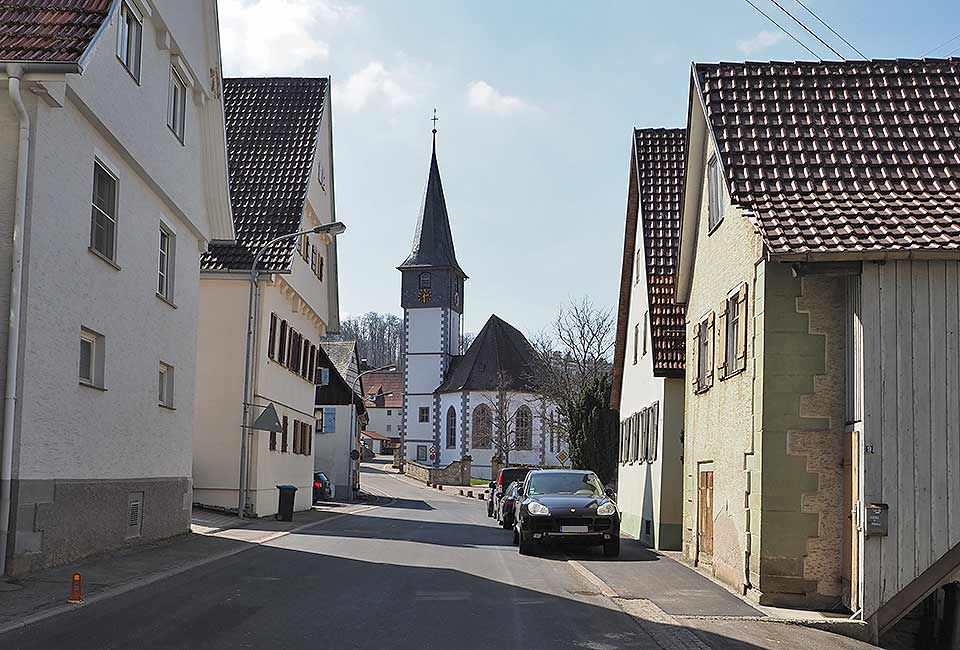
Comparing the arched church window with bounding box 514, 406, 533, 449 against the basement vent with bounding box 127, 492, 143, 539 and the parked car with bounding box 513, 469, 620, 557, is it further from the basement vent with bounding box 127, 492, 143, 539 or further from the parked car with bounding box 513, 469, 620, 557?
the basement vent with bounding box 127, 492, 143, 539

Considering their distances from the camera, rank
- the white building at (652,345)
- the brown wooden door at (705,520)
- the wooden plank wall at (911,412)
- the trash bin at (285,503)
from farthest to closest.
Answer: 1. the trash bin at (285,503)
2. the white building at (652,345)
3. the brown wooden door at (705,520)
4. the wooden plank wall at (911,412)

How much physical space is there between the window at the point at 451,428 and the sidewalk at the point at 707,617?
81829 mm

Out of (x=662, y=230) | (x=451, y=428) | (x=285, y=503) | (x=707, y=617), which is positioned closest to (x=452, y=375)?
(x=451, y=428)

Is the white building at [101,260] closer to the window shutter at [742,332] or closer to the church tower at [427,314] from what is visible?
the window shutter at [742,332]

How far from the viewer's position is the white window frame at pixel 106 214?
53.6ft

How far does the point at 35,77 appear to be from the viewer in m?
13.6

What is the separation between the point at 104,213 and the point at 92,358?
2.22 m

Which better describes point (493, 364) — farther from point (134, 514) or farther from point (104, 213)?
point (104, 213)

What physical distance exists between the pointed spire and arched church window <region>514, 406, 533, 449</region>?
1508 cm


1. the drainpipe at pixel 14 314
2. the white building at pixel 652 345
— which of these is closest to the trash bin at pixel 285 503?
the white building at pixel 652 345

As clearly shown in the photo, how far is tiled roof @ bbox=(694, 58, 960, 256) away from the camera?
41.6 ft

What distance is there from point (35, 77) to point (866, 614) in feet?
37.0

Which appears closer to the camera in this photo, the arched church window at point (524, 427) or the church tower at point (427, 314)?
the arched church window at point (524, 427)

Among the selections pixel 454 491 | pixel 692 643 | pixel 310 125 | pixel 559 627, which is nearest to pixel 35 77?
pixel 559 627
